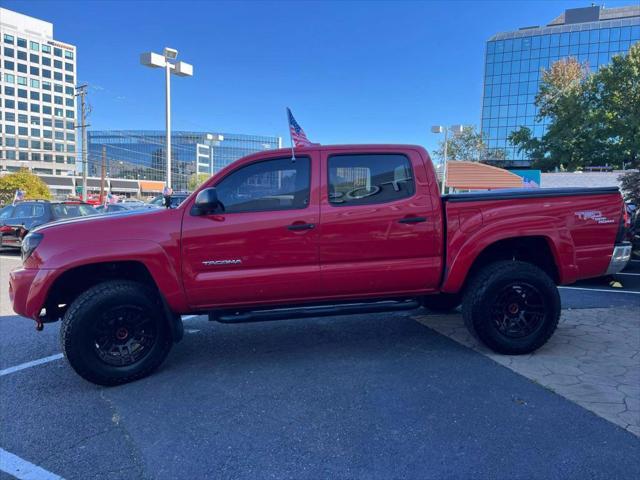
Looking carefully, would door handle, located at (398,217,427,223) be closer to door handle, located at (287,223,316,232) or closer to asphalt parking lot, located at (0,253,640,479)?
door handle, located at (287,223,316,232)

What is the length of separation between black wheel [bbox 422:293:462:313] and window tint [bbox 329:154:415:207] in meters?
1.76

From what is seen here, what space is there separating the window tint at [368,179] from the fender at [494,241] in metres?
0.67

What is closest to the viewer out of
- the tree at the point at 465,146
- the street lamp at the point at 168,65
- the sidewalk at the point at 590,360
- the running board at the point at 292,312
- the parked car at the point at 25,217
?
the sidewalk at the point at 590,360

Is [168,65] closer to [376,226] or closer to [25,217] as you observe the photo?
[25,217]

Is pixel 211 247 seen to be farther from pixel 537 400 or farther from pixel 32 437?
pixel 537 400

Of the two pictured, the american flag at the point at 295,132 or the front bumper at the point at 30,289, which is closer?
the front bumper at the point at 30,289

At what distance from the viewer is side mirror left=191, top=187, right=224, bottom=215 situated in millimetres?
3746

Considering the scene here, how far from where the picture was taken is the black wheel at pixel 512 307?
429cm

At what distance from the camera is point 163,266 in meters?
3.83

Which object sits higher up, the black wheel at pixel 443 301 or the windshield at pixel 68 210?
the windshield at pixel 68 210

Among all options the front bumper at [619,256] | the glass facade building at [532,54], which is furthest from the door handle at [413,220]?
the glass facade building at [532,54]

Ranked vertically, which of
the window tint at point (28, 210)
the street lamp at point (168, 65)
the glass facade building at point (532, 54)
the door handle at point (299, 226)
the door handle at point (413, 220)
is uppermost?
the glass facade building at point (532, 54)

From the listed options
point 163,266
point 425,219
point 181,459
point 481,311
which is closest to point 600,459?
point 481,311

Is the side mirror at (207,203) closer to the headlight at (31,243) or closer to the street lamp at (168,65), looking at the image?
the headlight at (31,243)
